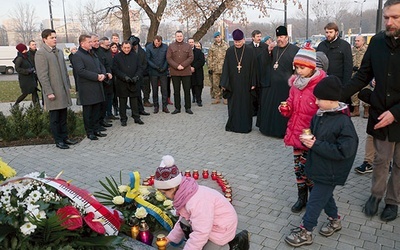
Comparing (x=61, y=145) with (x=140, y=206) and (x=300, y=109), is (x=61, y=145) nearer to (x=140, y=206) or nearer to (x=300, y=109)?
(x=140, y=206)

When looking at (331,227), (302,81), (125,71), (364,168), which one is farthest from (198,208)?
(125,71)

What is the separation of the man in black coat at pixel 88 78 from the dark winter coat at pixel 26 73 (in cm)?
446

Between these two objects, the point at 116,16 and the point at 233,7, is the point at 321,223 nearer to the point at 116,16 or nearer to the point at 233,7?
the point at 233,7

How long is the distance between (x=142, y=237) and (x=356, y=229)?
218cm

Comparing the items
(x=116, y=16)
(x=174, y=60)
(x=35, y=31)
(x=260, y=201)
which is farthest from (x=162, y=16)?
(x=35, y=31)

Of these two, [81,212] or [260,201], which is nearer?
[81,212]

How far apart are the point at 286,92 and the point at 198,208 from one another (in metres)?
5.00

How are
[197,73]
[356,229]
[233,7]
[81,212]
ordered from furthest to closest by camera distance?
1. [233,7]
2. [197,73]
3. [356,229]
4. [81,212]

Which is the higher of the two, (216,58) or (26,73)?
(216,58)

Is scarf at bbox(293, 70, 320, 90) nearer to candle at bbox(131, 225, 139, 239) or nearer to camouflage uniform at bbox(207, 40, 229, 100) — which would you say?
candle at bbox(131, 225, 139, 239)

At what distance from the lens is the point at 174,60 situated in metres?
10.1

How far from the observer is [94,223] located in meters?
3.12

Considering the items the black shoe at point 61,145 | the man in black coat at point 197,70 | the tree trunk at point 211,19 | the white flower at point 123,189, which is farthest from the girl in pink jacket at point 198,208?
the tree trunk at point 211,19

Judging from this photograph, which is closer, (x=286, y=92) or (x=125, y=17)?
(x=286, y=92)
